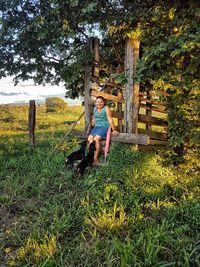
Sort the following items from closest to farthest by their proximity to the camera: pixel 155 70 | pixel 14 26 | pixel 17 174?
pixel 155 70
pixel 17 174
pixel 14 26

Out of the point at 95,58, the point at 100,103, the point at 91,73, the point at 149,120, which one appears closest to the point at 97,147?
the point at 100,103

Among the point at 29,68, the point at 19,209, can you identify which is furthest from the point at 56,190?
the point at 29,68

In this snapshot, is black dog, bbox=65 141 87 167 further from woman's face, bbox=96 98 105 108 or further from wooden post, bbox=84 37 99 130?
wooden post, bbox=84 37 99 130

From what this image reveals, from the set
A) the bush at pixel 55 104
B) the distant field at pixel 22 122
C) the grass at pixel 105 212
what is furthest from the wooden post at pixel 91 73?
the bush at pixel 55 104

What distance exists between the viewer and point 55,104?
37.1 m

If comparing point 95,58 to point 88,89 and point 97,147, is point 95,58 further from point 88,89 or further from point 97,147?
point 97,147

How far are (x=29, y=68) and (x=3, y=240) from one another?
7.42m

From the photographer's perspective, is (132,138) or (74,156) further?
(74,156)

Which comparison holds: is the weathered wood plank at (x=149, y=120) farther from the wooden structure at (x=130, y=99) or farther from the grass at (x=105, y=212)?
the grass at (x=105, y=212)

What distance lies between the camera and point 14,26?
1097cm

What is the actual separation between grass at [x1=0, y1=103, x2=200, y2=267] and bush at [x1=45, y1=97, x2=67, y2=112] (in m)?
25.5

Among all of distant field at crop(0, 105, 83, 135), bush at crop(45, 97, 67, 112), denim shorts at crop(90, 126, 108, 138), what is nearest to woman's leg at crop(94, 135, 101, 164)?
denim shorts at crop(90, 126, 108, 138)

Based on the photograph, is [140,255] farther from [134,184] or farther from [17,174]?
[17,174]

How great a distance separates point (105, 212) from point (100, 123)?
4075 millimetres
